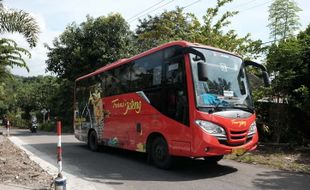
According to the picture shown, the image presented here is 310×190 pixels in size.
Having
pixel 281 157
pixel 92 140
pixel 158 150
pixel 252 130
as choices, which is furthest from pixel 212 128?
pixel 92 140

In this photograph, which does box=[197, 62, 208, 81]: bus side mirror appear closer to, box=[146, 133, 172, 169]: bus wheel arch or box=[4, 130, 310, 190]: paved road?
box=[146, 133, 172, 169]: bus wheel arch

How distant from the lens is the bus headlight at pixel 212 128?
8.87 meters

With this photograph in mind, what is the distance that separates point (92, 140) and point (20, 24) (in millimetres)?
5315

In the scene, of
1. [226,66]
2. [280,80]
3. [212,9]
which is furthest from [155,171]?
[212,9]

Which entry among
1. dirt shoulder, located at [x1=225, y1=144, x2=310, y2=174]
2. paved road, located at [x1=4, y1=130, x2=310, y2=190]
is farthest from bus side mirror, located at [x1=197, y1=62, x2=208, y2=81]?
dirt shoulder, located at [x1=225, y1=144, x2=310, y2=174]

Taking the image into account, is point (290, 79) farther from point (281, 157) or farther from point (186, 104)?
point (186, 104)

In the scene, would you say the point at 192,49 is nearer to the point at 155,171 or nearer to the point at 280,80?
the point at 155,171

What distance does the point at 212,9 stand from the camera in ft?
61.6

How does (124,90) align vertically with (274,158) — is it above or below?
above

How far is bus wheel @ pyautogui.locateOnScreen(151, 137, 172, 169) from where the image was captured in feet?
33.1

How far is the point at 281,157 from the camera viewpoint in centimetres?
1202

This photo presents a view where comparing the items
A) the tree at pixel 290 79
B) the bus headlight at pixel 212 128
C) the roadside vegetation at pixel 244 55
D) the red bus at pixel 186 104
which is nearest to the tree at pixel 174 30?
the roadside vegetation at pixel 244 55

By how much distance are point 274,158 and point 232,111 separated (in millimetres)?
3483

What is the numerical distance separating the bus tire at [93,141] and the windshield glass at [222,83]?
23.0 ft
